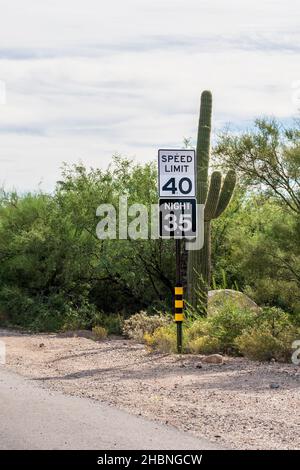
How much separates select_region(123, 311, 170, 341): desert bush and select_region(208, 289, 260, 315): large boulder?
→ 1.18m

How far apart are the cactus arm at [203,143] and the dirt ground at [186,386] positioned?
4.53 metres

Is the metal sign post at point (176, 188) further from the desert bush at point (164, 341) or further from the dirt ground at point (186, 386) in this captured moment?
the dirt ground at point (186, 386)

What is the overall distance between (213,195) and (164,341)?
4.08 metres

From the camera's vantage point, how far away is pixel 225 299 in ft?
68.0

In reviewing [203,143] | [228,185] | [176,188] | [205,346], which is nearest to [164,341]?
[205,346]

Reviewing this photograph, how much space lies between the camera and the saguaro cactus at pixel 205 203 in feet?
72.1

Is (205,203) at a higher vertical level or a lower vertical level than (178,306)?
higher

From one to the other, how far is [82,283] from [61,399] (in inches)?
628

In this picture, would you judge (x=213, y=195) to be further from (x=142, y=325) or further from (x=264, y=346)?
(x=264, y=346)

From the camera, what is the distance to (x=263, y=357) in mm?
17141

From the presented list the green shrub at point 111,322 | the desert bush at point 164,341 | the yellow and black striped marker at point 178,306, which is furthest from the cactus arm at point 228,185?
the green shrub at point 111,322

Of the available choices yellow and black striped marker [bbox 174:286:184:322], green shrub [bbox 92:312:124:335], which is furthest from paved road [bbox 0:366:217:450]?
green shrub [bbox 92:312:124:335]

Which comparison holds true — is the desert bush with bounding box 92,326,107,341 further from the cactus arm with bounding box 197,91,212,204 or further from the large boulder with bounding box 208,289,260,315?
the cactus arm with bounding box 197,91,212,204

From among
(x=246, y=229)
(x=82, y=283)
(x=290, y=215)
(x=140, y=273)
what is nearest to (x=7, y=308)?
(x=82, y=283)
